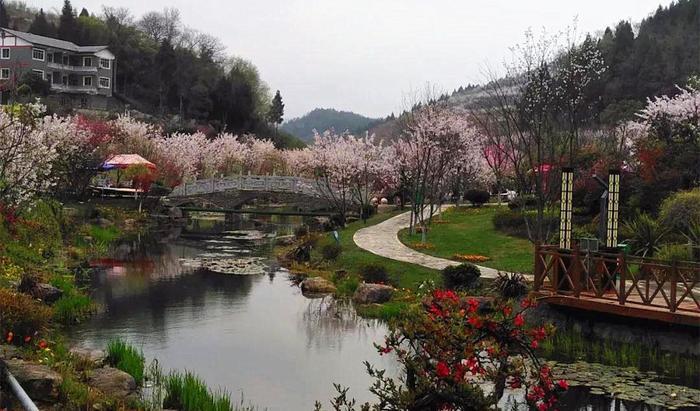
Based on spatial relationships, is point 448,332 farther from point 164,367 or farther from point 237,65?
point 237,65

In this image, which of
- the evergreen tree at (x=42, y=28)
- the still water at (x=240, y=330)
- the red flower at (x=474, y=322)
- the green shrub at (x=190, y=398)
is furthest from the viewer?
the evergreen tree at (x=42, y=28)

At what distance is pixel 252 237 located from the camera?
36281 mm

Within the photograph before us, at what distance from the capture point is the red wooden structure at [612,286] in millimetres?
12578

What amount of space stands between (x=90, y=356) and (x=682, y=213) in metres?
16.6

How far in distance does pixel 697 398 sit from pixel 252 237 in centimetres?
2784

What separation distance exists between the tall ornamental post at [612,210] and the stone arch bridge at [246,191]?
2809 centimetres

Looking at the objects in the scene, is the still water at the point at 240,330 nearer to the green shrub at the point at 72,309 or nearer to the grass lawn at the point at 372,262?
the green shrub at the point at 72,309

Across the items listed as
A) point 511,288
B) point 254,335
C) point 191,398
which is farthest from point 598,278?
point 191,398

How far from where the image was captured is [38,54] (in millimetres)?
72375

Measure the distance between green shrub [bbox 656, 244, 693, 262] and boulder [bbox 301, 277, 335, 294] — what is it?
947 cm

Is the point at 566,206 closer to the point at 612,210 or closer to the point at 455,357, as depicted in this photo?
the point at 612,210

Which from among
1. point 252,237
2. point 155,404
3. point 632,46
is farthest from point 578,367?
point 632,46

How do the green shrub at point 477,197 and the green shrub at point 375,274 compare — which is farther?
the green shrub at point 477,197

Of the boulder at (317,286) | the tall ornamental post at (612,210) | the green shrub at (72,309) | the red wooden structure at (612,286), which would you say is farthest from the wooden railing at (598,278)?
the green shrub at (72,309)
